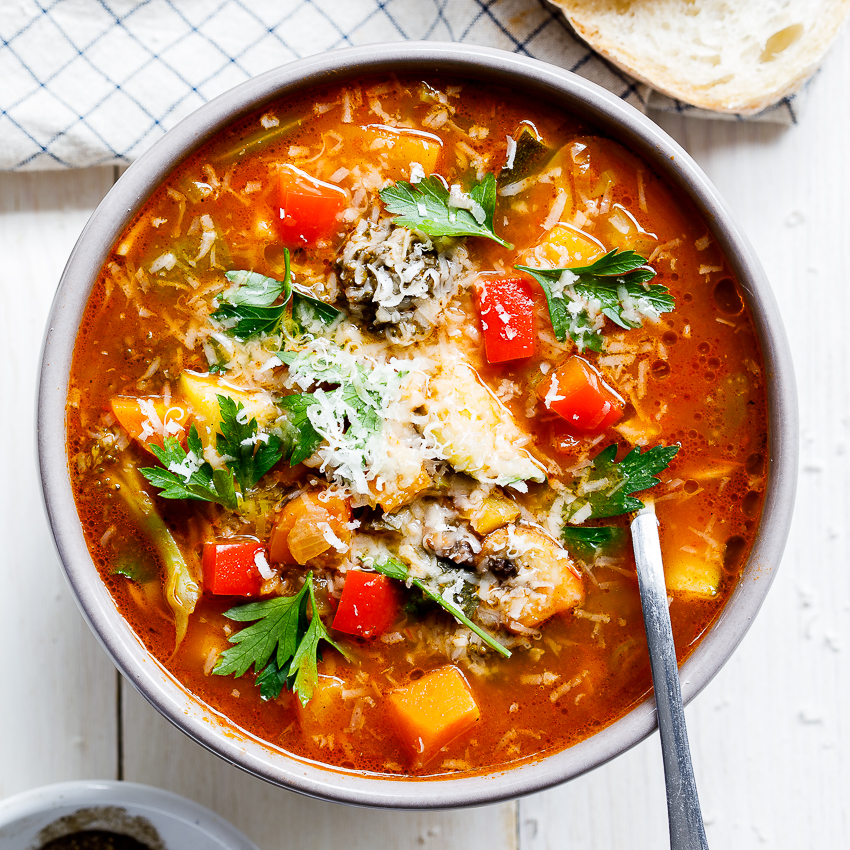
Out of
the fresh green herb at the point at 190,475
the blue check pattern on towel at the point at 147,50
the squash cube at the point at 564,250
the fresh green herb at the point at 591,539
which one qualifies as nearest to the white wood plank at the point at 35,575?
the blue check pattern on towel at the point at 147,50

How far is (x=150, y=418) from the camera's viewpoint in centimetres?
237

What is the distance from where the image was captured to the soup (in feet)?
7.82

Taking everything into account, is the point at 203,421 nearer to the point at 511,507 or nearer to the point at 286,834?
the point at 511,507

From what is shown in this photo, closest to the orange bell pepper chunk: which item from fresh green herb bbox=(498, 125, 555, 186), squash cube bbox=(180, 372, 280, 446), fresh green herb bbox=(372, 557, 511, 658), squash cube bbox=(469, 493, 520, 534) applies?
fresh green herb bbox=(372, 557, 511, 658)

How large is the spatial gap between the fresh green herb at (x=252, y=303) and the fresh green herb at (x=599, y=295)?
65cm

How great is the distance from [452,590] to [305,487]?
49cm

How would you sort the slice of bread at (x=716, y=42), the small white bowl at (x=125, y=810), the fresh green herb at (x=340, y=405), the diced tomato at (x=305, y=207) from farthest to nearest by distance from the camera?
the slice of bread at (x=716, y=42) → the small white bowl at (x=125, y=810) → the diced tomato at (x=305, y=207) → the fresh green herb at (x=340, y=405)

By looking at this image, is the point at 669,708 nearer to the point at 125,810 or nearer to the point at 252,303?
the point at 252,303

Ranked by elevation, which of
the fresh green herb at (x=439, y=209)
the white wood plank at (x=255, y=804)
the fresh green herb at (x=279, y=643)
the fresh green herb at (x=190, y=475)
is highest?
the fresh green herb at (x=439, y=209)

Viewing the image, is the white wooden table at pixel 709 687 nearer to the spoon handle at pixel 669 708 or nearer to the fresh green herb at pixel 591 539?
the spoon handle at pixel 669 708

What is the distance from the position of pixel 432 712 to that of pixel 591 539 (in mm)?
642

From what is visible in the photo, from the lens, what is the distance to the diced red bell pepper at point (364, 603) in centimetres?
240

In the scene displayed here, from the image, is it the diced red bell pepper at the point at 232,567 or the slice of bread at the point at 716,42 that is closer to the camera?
the diced red bell pepper at the point at 232,567

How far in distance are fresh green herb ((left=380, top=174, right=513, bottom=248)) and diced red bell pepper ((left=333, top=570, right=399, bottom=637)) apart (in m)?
0.95
